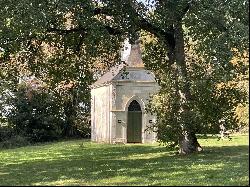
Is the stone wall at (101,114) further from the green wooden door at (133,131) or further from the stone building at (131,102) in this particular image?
the green wooden door at (133,131)

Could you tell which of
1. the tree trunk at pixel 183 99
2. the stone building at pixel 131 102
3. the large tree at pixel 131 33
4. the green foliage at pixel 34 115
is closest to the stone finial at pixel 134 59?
the stone building at pixel 131 102

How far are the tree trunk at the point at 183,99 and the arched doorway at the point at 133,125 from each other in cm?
1476

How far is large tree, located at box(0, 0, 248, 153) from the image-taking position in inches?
688

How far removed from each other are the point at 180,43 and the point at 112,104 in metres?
16.2

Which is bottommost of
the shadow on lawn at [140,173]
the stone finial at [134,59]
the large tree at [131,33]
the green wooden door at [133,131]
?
the shadow on lawn at [140,173]

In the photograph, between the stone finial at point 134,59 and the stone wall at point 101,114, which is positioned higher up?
the stone finial at point 134,59

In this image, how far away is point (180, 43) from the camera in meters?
24.1

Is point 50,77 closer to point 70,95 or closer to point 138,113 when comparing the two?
point 138,113

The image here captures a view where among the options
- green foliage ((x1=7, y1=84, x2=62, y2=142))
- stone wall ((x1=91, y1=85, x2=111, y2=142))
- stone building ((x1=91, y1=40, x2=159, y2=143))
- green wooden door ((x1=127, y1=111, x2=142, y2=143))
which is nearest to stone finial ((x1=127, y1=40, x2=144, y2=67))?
stone building ((x1=91, y1=40, x2=159, y2=143))

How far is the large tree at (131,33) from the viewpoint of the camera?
57.3ft

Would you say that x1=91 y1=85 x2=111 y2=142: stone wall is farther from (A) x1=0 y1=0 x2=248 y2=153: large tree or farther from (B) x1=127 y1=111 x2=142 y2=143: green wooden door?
(A) x1=0 y1=0 x2=248 y2=153: large tree

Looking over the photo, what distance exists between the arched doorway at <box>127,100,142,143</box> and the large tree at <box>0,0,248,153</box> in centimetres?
Answer: 1158

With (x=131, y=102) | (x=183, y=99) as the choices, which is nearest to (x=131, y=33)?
(x=183, y=99)

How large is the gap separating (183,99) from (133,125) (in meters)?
16.9
